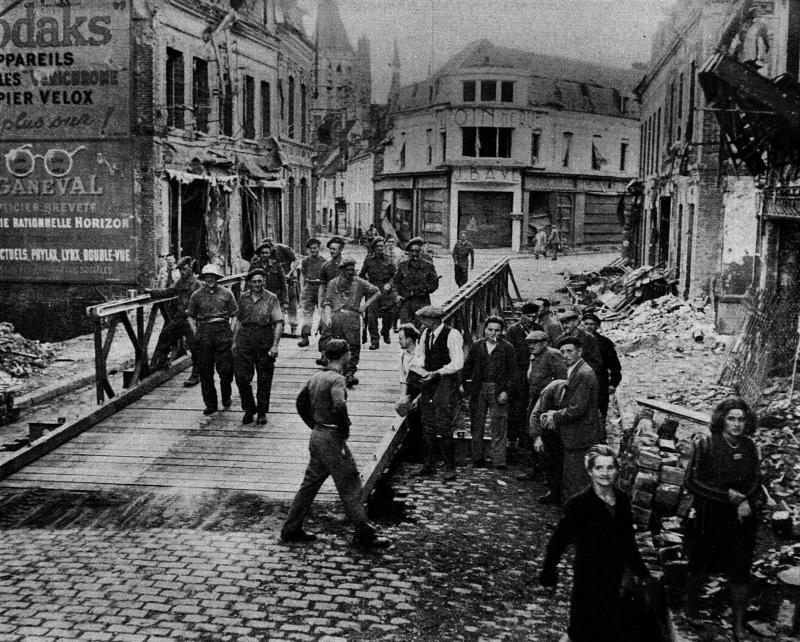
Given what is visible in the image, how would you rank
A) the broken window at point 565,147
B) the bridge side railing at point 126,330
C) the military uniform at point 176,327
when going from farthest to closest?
the broken window at point 565,147 < the military uniform at point 176,327 < the bridge side railing at point 126,330

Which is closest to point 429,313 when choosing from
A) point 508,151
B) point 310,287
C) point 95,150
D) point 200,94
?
point 310,287

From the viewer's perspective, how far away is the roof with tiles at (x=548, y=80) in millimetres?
42000

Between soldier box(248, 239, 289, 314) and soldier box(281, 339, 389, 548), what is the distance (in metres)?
6.48

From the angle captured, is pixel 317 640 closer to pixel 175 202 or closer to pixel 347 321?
pixel 347 321

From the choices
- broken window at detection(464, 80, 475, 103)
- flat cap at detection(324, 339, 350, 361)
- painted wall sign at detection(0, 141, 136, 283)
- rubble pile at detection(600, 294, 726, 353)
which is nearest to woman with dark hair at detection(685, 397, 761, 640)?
flat cap at detection(324, 339, 350, 361)

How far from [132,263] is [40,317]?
257 centimetres

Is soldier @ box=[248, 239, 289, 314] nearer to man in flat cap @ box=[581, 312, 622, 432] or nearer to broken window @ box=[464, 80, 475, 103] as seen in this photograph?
man in flat cap @ box=[581, 312, 622, 432]

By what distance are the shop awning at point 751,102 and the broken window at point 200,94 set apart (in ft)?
48.8

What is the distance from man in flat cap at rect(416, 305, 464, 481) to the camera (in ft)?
30.5

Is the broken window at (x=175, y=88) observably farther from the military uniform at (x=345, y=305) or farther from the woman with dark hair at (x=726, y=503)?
the woman with dark hair at (x=726, y=503)

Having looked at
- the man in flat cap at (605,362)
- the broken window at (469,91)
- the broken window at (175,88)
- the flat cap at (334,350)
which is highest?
the broken window at (469,91)

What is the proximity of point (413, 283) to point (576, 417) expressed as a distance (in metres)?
5.55

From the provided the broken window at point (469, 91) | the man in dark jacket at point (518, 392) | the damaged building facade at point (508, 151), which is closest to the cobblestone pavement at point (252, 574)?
the man in dark jacket at point (518, 392)

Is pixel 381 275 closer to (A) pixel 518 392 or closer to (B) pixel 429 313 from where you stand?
Answer: (A) pixel 518 392
